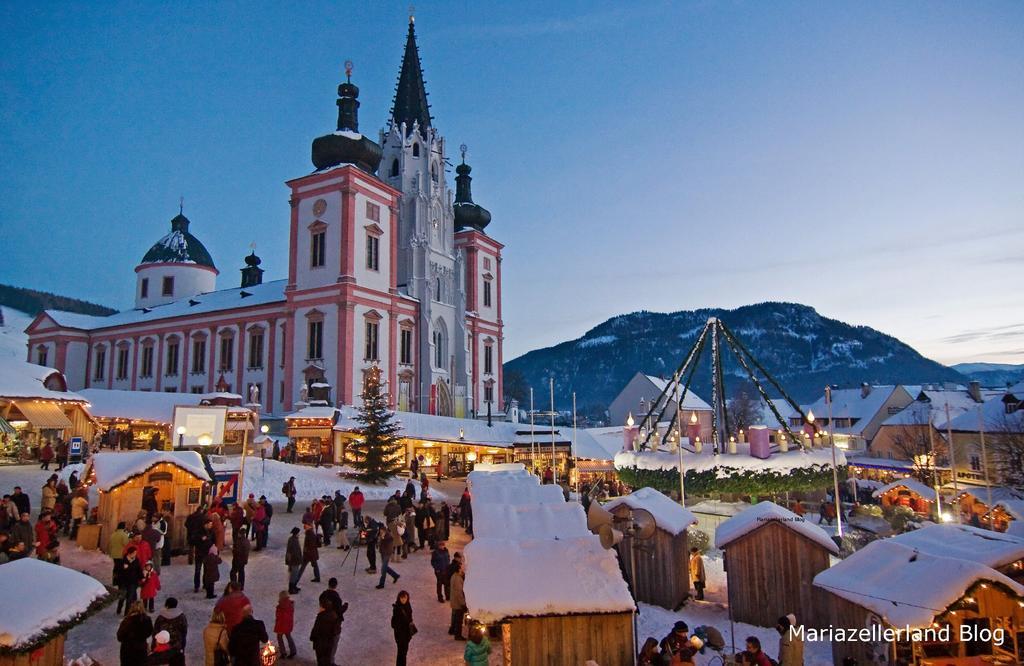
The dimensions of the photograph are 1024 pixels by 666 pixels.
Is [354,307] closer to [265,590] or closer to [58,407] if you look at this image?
[58,407]

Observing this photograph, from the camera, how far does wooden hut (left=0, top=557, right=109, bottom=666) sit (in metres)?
6.10

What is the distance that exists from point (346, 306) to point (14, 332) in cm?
11807

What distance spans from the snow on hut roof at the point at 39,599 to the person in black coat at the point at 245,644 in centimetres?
149

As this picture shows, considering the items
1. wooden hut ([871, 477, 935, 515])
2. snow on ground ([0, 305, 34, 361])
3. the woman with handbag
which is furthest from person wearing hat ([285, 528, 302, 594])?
snow on ground ([0, 305, 34, 361])

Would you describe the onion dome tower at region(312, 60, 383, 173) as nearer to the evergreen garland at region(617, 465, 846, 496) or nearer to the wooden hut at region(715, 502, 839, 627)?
the evergreen garland at region(617, 465, 846, 496)

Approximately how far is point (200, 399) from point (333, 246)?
12.3m

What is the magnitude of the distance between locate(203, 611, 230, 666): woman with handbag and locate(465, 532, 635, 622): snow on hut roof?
295 centimetres

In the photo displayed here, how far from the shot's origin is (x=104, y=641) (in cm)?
966

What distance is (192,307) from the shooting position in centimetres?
5294

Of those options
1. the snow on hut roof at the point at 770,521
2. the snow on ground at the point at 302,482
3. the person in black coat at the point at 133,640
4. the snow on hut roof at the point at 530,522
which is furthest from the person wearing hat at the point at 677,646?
the snow on ground at the point at 302,482

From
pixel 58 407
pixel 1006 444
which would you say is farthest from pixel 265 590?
pixel 1006 444

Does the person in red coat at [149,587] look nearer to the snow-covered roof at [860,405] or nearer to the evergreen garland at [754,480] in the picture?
the evergreen garland at [754,480]

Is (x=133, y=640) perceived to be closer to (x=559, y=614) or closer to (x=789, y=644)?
(x=559, y=614)

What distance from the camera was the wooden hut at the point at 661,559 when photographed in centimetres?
1399
